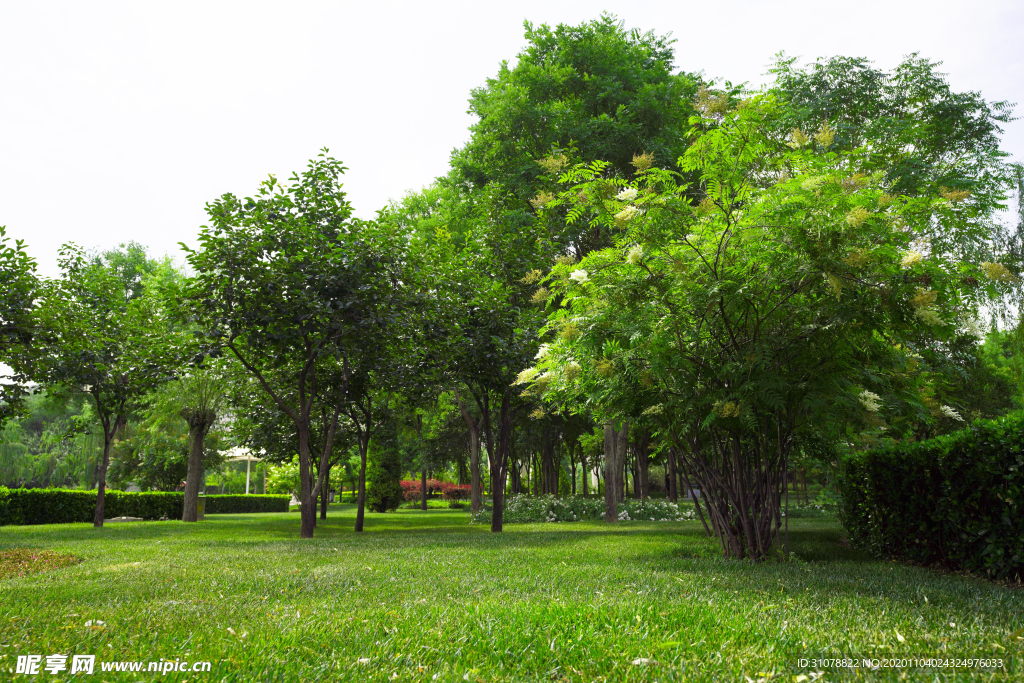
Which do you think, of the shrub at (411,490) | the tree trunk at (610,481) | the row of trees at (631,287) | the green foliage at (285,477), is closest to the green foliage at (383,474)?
the row of trees at (631,287)

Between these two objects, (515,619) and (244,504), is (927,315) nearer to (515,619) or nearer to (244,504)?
(515,619)

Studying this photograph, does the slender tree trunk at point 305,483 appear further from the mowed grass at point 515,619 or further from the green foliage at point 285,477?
the green foliage at point 285,477

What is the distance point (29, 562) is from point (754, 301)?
9586 millimetres

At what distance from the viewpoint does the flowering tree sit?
5828 mm

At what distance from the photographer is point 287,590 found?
203 inches

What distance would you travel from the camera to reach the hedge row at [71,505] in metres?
19.6

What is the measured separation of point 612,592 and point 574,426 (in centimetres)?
2307

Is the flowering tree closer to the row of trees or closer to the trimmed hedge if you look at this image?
the row of trees

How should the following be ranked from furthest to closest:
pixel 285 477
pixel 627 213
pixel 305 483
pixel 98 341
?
pixel 285 477 < pixel 98 341 < pixel 305 483 < pixel 627 213

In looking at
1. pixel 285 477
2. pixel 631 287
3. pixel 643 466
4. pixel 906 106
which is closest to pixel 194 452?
pixel 285 477

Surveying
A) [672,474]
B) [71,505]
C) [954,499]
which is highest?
[954,499]

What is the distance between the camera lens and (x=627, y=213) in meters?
6.29

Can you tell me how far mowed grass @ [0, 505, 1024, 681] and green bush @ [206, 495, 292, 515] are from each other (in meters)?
29.3

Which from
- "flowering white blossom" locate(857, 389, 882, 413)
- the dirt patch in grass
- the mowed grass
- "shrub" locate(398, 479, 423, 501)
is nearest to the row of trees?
"flowering white blossom" locate(857, 389, 882, 413)
